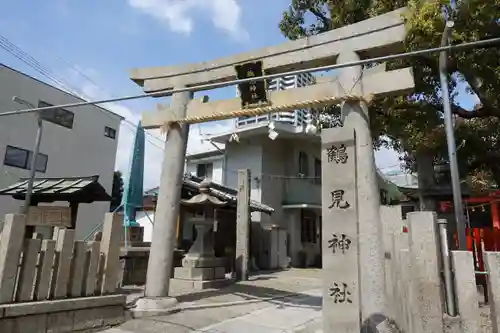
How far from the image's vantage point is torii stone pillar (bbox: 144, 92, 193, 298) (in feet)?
26.4

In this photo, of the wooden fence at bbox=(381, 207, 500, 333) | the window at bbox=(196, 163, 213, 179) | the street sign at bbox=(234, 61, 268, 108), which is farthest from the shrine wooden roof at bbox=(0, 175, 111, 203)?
the window at bbox=(196, 163, 213, 179)

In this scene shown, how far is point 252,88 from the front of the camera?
25.4 ft

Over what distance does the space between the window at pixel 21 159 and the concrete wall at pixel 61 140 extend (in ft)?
0.66

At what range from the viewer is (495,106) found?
1045 cm

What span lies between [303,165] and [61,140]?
14865 millimetres

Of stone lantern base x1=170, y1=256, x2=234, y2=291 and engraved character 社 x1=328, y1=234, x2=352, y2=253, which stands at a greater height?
engraved character 社 x1=328, y1=234, x2=352, y2=253

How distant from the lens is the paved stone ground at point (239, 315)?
6.73m

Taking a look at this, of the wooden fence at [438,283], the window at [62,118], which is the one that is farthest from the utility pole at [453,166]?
the window at [62,118]

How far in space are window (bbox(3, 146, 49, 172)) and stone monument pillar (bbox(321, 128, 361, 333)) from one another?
17246 mm

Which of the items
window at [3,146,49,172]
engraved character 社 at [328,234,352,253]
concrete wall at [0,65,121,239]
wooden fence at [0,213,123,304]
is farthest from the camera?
window at [3,146,49,172]

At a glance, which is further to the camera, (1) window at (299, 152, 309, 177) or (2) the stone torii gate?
(1) window at (299, 152, 309, 177)

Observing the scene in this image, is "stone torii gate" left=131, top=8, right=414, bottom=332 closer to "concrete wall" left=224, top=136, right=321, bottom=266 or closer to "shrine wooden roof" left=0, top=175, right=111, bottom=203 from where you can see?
"shrine wooden roof" left=0, top=175, right=111, bottom=203

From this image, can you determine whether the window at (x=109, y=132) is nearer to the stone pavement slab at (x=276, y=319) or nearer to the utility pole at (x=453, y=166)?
the stone pavement slab at (x=276, y=319)

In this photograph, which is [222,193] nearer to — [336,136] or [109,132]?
[109,132]
